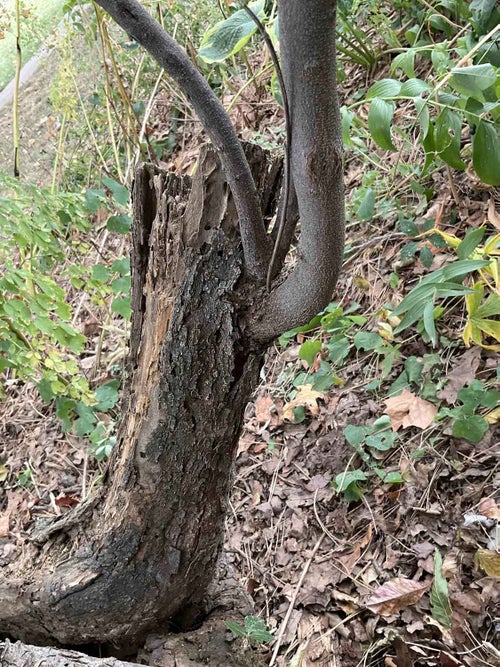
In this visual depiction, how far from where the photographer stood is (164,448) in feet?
3.45

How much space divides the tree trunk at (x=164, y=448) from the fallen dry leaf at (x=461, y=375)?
737 mm

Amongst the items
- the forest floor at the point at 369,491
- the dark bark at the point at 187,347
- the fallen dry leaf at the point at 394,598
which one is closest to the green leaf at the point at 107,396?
the forest floor at the point at 369,491

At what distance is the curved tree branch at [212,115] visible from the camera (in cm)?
66

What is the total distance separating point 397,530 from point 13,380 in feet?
7.07

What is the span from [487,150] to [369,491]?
3.17 ft

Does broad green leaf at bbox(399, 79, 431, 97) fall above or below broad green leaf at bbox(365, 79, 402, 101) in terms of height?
below

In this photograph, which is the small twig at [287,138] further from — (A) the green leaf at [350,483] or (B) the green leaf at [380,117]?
(A) the green leaf at [350,483]

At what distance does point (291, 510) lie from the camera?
1.66 meters

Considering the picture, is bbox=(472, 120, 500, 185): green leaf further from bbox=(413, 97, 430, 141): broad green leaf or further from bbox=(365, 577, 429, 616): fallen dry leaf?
bbox=(365, 577, 429, 616): fallen dry leaf

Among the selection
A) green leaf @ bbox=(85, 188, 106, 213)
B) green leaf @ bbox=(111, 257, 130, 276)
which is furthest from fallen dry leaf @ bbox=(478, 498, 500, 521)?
green leaf @ bbox=(85, 188, 106, 213)

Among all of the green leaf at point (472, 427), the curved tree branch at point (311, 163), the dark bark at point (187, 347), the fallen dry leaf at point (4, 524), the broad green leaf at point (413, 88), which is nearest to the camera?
the curved tree branch at point (311, 163)

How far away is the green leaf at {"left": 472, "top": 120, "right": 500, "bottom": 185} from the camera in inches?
43.1

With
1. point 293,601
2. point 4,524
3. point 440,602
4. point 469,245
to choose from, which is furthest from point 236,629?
point 4,524

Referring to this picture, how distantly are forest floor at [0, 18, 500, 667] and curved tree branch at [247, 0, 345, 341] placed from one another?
756mm
